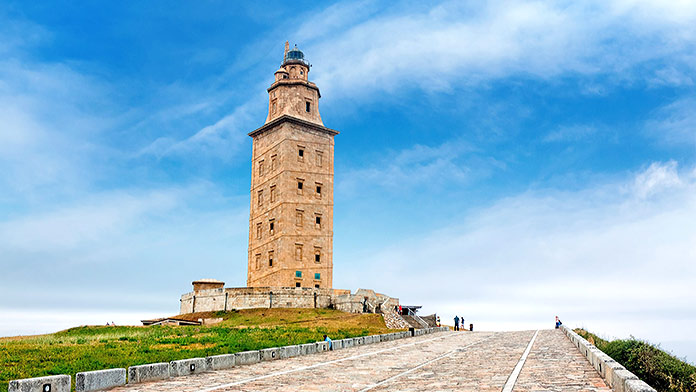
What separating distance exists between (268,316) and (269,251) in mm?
10680

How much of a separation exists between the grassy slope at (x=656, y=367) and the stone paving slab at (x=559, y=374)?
63.6 inches

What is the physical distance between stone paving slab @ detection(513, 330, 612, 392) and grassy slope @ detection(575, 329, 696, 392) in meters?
1.61

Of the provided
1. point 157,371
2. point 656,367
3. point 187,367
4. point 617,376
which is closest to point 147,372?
point 157,371

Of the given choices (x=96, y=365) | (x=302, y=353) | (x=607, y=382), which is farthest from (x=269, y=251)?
(x=607, y=382)

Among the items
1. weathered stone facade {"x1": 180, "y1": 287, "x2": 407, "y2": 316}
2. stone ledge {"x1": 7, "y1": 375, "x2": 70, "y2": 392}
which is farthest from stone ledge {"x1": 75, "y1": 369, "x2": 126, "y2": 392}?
weathered stone facade {"x1": 180, "y1": 287, "x2": 407, "y2": 316}

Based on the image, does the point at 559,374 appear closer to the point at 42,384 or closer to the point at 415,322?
the point at 42,384

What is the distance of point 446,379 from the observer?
1260cm

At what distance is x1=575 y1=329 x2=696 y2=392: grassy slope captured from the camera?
1509 cm

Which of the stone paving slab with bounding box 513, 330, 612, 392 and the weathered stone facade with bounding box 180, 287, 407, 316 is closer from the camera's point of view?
the stone paving slab with bounding box 513, 330, 612, 392

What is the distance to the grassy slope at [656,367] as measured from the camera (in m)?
15.1

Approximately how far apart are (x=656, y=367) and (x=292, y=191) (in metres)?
41.1

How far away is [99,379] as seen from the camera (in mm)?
11453

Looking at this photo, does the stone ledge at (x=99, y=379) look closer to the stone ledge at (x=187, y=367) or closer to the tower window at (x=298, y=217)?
the stone ledge at (x=187, y=367)

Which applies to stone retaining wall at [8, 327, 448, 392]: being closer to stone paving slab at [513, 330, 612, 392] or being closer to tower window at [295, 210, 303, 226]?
stone paving slab at [513, 330, 612, 392]
